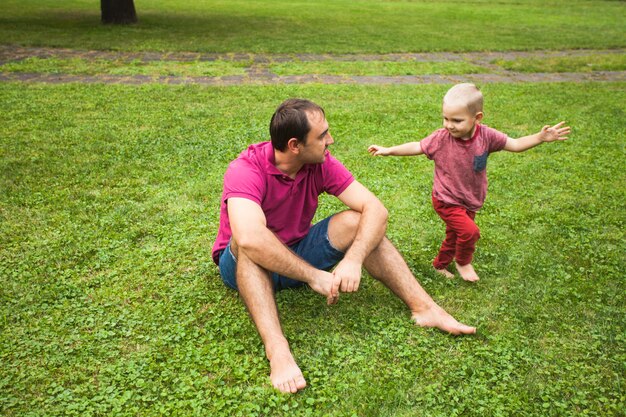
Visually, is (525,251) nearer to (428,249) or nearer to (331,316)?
(428,249)

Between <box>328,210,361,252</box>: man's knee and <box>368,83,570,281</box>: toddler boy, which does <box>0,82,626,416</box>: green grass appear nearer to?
<box>368,83,570,281</box>: toddler boy

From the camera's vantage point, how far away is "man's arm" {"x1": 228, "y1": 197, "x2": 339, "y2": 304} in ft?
9.89

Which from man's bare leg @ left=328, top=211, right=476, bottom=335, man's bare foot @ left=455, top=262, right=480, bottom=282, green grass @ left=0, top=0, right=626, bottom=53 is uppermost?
green grass @ left=0, top=0, right=626, bottom=53

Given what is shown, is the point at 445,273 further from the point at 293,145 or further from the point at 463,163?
the point at 293,145

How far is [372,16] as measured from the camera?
69.2 ft

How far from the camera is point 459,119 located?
3.63 meters

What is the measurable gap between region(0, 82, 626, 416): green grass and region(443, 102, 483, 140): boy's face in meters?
1.04

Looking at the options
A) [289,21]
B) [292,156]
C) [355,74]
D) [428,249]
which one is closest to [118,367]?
[292,156]

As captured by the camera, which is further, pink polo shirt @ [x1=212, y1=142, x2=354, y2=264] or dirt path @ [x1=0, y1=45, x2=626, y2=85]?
dirt path @ [x1=0, y1=45, x2=626, y2=85]

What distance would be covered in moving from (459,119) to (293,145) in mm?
1181

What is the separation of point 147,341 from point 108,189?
2.39 m

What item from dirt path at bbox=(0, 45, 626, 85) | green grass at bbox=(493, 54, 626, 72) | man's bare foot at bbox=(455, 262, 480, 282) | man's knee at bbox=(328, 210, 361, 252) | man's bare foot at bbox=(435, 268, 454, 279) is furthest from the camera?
green grass at bbox=(493, 54, 626, 72)

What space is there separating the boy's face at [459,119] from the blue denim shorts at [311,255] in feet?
3.43

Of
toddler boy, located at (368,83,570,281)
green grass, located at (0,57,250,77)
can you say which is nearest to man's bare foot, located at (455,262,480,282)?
toddler boy, located at (368,83,570,281)
